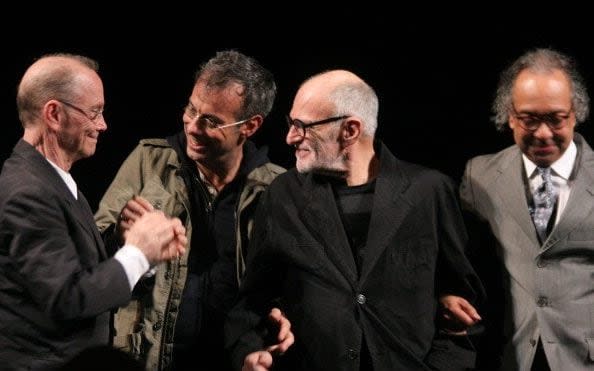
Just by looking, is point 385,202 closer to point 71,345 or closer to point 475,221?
point 475,221

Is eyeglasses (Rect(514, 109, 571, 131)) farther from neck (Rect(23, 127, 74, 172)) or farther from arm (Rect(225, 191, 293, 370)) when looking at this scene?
neck (Rect(23, 127, 74, 172))

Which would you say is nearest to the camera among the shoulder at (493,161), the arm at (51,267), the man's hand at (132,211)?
the arm at (51,267)

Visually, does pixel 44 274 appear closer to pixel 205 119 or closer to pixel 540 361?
pixel 205 119

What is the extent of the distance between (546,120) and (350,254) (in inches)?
34.4

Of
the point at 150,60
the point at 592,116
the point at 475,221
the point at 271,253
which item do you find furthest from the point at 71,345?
the point at 592,116

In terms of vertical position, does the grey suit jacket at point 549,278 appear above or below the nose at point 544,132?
below

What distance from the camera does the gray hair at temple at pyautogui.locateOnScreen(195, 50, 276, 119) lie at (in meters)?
3.65

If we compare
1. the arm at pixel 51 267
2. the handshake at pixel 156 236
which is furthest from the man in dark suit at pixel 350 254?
the arm at pixel 51 267

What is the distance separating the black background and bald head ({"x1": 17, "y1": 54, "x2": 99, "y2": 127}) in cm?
156

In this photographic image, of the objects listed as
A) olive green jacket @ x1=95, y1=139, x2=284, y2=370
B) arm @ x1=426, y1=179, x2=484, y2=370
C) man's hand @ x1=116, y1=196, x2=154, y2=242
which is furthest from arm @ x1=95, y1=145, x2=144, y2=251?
arm @ x1=426, y1=179, x2=484, y2=370

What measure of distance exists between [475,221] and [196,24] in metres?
1.89

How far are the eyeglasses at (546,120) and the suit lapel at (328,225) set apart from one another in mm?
760

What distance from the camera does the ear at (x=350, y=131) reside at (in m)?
3.21

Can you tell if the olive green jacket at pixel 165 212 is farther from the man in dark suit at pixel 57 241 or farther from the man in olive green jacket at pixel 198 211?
the man in dark suit at pixel 57 241
